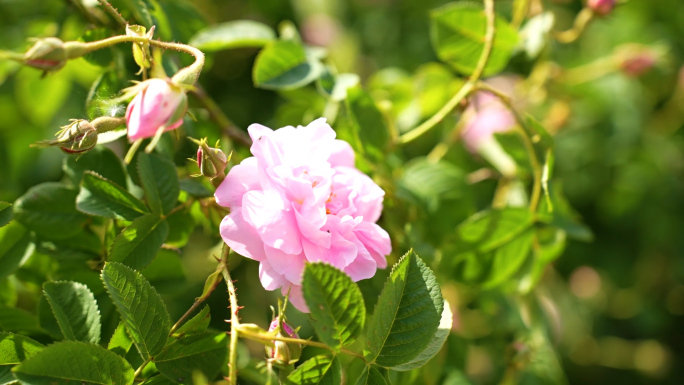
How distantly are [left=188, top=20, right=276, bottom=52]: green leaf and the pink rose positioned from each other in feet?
1.19

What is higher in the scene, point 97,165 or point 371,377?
point 97,165

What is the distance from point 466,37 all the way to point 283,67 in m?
0.35

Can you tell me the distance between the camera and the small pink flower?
0.58 meters

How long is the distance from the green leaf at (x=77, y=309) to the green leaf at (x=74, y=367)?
9 cm

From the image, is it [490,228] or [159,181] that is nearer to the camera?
[159,181]

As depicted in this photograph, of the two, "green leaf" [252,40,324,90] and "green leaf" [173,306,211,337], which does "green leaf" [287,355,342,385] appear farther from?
"green leaf" [252,40,324,90]

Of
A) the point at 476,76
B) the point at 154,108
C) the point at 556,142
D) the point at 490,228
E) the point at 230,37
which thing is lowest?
the point at 556,142

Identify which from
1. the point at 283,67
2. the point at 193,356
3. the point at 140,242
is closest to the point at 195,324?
the point at 193,356

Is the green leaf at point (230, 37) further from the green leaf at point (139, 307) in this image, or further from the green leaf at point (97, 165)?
the green leaf at point (139, 307)

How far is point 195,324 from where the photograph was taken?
0.70 meters

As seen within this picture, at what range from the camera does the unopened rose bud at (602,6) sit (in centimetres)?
114

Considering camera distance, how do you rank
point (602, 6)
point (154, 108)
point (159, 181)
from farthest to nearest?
1. point (602, 6)
2. point (159, 181)
3. point (154, 108)

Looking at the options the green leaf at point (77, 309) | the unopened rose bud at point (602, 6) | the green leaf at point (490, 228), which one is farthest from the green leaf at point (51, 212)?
the unopened rose bud at point (602, 6)

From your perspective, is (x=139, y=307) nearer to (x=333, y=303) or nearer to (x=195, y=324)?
(x=195, y=324)
